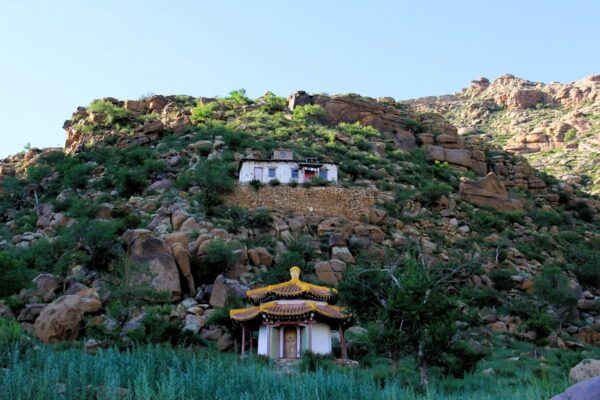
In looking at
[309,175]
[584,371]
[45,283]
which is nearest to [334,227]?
[309,175]

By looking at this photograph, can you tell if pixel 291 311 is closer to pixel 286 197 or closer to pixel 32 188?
pixel 286 197

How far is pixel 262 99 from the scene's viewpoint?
74.2 metres

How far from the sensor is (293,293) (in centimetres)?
2762

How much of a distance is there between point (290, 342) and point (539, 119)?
7630cm

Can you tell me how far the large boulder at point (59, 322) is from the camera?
969 inches

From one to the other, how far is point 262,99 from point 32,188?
92.4 feet

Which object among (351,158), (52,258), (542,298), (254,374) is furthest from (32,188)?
(254,374)

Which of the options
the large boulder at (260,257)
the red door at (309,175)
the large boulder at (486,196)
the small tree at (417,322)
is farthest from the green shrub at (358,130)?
the small tree at (417,322)

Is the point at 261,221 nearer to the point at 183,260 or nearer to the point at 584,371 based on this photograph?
the point at 183,260

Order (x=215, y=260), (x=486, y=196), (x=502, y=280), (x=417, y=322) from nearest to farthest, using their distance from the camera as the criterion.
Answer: (x=417, y=322) → (x=215, y=260) → (x=502, y=280) → (x=486, y=196)

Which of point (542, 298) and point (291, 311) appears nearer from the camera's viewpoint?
point (291, 311)

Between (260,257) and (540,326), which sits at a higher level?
(260,257)

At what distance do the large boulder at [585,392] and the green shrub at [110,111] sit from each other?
58.4m

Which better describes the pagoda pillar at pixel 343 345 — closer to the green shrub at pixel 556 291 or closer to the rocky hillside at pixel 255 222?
the rocky hillside at pixel 255 222
